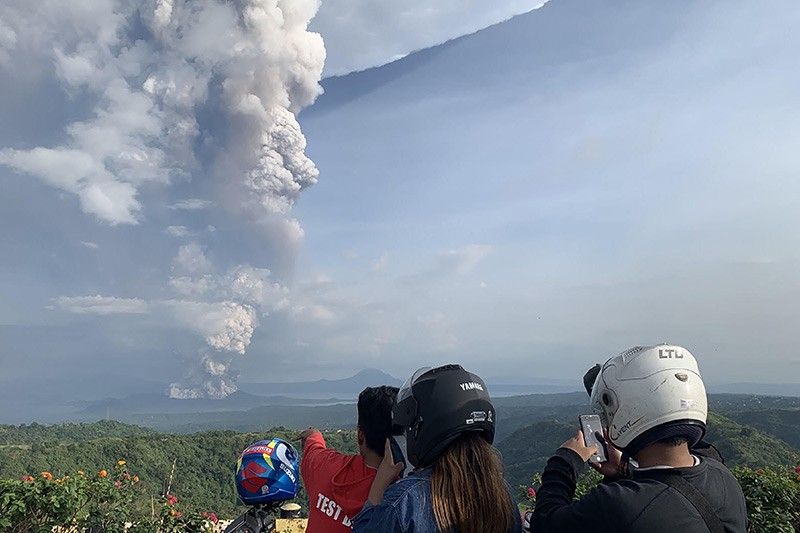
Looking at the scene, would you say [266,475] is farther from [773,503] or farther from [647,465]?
[773,503]

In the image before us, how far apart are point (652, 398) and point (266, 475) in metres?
1.63

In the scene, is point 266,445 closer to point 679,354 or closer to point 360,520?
point 360,520

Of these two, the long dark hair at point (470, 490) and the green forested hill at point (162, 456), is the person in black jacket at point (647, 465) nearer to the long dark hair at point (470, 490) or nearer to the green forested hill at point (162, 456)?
the long dark hair at point (470, 490)

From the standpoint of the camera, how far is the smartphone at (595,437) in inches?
90.2

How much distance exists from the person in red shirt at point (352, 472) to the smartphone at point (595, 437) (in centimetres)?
77

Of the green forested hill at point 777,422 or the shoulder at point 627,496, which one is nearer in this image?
the shoulder at point 627,496

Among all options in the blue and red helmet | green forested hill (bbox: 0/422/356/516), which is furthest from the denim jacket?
green forested hill (bbox: 0/422/356/516)

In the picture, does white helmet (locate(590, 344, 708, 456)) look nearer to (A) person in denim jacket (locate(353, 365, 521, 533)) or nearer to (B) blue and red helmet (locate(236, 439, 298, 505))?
(A) person in denim jacket (locate(353, 365, 521, 533))

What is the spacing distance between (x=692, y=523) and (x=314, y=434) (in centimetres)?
173

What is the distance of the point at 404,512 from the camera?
1.74 m

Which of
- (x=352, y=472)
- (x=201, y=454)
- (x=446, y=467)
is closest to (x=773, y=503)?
(x=352, y=472)

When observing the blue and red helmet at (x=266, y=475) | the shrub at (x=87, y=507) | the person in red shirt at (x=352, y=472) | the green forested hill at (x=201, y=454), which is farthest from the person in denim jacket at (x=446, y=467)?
the green forested hill at (x=201, y=454)

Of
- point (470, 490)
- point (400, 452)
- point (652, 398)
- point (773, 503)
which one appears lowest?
point (773, 503)

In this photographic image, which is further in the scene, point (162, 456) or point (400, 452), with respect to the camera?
point (162, 456)
